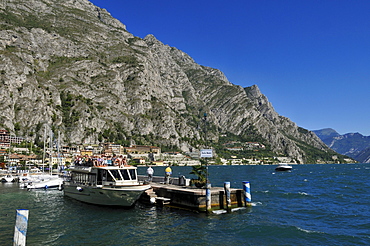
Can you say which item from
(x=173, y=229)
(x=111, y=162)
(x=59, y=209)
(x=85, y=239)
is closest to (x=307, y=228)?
(x=173, y=229)

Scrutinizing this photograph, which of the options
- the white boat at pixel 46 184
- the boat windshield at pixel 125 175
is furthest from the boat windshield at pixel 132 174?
the white boat at pixel 46 184

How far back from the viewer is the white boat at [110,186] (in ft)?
98.9

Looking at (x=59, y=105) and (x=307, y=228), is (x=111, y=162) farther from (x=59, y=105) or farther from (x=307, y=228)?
(x=59, y=105)

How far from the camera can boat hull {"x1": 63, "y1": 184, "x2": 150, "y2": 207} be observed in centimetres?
2989

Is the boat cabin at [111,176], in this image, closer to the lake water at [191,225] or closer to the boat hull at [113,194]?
the boat hull at [113,194]

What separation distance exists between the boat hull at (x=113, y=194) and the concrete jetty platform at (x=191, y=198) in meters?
2.85

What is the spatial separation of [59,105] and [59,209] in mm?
176688

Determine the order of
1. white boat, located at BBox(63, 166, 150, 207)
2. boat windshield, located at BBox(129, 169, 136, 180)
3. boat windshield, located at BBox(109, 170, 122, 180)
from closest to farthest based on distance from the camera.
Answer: white boat, located at BBox(63, 166, 150, 207) < boat windshield, located at BBox(109, 170, 122, 180) < boat windshield, located at BBox(129, 169, 136, 180)

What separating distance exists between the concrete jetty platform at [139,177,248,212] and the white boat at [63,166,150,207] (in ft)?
8.75

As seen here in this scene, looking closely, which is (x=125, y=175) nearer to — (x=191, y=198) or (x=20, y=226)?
(x=191, y=198)

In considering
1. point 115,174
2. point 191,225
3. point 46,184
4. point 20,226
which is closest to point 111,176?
point 115,174

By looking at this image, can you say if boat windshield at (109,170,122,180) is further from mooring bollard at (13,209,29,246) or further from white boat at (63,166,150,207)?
mooring bollard at (13,209,29,246)

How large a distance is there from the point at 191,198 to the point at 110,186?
960 cm

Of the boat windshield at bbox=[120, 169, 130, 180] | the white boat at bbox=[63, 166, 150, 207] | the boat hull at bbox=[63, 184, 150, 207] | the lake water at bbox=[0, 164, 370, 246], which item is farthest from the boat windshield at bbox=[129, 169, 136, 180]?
the lake water at bbox=[0, 164, 370, 246]
